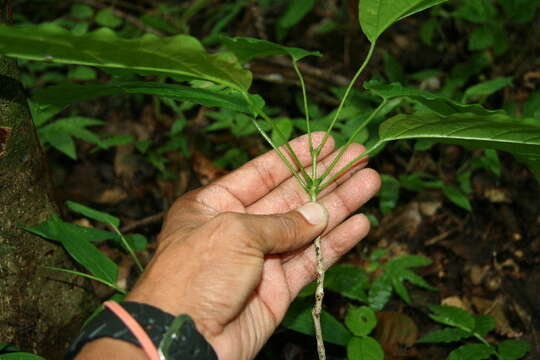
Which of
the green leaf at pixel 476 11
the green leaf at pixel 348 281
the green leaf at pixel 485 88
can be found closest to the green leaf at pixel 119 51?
the green leaf at pixel 348 281

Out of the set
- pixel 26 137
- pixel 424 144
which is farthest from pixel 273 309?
pixel 424 144

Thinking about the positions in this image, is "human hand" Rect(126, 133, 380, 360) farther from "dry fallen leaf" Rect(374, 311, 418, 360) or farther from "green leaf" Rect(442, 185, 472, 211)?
"green leaf" Rect(442, 185, 472, 211)

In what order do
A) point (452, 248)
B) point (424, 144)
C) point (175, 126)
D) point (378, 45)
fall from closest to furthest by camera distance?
point (424, 144) → point (452, 248) → point (175, 126) → point (378, 45)

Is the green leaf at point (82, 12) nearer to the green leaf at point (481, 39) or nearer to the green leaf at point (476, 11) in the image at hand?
the green leaf at point (476, 11)

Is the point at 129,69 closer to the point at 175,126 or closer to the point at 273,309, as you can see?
the point at 273,309

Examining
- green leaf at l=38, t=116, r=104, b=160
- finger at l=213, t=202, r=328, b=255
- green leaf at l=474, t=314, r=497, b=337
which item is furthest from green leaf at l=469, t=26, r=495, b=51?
green leaf at l=38, t=116, r=104, b=160

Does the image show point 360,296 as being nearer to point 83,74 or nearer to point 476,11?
point 476,11
